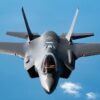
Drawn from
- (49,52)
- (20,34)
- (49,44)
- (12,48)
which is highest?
(49,52)

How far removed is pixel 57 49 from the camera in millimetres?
29719

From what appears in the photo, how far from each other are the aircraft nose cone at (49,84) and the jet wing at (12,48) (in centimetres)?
523

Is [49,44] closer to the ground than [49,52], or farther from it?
closer to the ground

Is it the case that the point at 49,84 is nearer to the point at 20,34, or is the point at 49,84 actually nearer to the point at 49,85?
the point at 49,85

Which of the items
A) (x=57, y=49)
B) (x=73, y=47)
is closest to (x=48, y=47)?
(x=57, y=49)

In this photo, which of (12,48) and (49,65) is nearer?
(49,65)

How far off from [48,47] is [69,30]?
3.57 m

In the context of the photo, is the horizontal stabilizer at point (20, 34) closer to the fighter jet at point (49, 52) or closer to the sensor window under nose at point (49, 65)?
the fighter jet at point (49, 52)

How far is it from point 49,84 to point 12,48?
6.89 m

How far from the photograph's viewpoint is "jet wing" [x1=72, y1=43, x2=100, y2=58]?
30.8 m

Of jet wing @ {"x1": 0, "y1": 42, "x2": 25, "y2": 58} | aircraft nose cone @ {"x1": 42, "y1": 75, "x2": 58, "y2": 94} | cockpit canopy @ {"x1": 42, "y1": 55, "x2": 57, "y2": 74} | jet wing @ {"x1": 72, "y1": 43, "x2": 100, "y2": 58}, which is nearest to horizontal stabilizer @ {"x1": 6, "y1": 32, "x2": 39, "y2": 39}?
jet wing @ {"x1": 0, "y1": 42, "x2": 25, "y2": 58}

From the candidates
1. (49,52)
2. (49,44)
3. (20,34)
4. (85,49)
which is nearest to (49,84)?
(49,52)

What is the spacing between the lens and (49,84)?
25.6 m

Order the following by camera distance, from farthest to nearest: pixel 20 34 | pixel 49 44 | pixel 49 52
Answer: pixel 20 34, pixel 49 44, pixel 49 52
